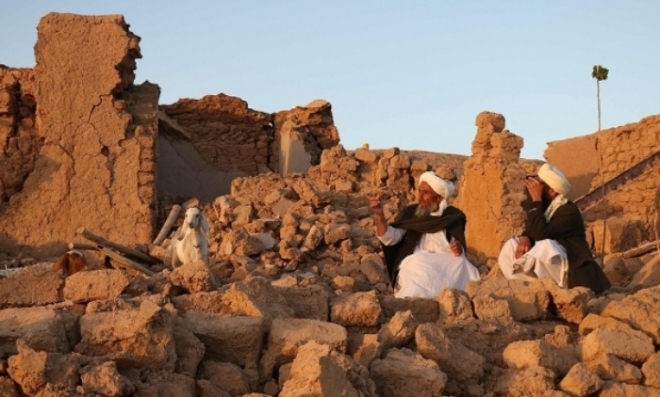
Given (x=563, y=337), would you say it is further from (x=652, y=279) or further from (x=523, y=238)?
(x=652, y=279)

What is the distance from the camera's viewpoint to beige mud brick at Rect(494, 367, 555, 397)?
4715mm

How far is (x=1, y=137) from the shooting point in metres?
15.0

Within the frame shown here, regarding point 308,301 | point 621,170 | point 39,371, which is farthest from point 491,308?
point 621,170

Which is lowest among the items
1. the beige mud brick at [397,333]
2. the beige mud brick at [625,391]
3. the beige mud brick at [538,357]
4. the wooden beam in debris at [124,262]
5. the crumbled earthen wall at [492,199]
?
the wooden beam in debris at [124,262]

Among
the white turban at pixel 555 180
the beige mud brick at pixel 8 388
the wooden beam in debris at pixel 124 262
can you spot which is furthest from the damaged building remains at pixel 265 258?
the white turban at pixel 555 180

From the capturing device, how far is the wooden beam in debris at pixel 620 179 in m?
15.4

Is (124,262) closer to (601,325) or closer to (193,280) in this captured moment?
(193,280)

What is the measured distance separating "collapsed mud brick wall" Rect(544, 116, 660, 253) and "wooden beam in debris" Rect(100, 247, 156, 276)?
5775 mm

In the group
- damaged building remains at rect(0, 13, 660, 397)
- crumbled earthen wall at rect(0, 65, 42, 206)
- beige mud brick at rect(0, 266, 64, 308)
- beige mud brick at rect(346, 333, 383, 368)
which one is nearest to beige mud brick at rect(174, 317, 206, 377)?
damaged building remains at rect(0, 13, 660, 397)

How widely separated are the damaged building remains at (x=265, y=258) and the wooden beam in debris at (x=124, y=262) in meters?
0.12

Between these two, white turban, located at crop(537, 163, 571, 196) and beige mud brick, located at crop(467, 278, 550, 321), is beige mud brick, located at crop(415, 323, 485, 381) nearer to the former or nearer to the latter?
beige mud brick, located at crop(467, 278, 550, 321)

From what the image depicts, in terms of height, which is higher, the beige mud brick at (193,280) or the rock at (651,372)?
the beige mud brick at (193,280)

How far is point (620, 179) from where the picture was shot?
613 inches

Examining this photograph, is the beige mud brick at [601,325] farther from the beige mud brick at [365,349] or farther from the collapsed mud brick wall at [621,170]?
the collapsed mud brick wall at [621,170]
